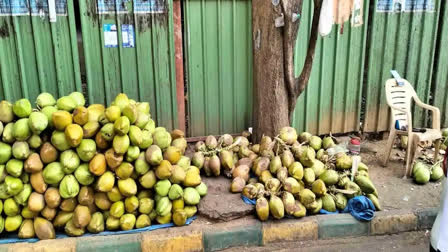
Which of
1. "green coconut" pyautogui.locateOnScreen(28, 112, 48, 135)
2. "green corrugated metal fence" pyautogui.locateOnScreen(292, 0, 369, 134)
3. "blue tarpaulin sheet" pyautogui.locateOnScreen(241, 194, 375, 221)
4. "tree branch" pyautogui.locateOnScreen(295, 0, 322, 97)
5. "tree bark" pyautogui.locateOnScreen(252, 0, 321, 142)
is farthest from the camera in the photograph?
"green corrugated metal fence" pyautogui.locateOnScreen(292, 0, 369, 134)

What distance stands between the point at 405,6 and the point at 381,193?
8.81 ft

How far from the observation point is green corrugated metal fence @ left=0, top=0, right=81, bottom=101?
14.6 ft

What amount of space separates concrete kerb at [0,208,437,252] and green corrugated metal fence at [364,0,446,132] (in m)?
2.10

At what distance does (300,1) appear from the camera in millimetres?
4234

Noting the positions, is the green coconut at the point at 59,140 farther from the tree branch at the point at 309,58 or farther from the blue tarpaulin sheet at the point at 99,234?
the tree branch at the point at 309,58

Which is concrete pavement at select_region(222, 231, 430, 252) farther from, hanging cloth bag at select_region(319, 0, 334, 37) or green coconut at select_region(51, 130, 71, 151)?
hanging cloth bag at select_region(319, 0, 334, 37)

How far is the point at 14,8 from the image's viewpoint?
4379 millimetres

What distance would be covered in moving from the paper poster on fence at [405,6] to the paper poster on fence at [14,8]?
4.28 meters

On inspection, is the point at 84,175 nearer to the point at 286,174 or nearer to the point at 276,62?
the point at 286,174

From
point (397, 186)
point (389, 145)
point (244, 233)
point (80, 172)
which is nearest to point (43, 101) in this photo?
point (80, 172)

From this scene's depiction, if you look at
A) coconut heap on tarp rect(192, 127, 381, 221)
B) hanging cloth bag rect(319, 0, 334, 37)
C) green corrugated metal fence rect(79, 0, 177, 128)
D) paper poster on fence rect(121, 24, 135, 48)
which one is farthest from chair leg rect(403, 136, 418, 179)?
paper poster on fence rect(121, 24, 135, 48)

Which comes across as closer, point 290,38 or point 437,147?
point 290,38

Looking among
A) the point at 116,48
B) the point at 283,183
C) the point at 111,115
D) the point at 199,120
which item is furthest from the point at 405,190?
the point at 116,48

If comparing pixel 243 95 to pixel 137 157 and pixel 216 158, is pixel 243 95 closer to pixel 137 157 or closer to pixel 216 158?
pixel 216 158
